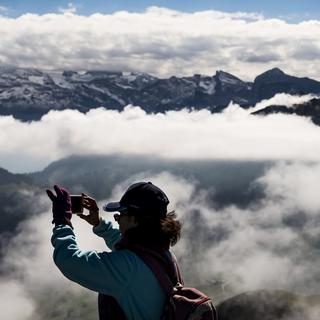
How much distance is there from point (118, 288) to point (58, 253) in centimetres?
116

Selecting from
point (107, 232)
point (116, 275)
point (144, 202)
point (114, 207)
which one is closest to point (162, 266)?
point (116, 275)

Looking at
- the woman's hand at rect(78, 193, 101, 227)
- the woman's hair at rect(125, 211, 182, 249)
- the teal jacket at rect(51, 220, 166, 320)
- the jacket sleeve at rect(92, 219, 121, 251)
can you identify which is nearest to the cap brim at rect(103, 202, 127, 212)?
the woman's hair at rect(125, 211, 182, 249)

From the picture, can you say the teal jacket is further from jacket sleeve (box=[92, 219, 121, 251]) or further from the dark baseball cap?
jacket sleeve (box=[92, 219, 121, 251])

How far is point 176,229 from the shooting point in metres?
10.5

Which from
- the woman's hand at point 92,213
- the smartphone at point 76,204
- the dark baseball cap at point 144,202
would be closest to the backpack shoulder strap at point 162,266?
the dark baseball cap at point 144,202

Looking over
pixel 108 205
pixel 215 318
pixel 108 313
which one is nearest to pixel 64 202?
pixel 108 205

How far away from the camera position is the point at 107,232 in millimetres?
12539

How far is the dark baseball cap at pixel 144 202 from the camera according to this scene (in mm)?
10242

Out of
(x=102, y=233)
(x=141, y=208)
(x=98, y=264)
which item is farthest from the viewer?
(x=102, y=233)

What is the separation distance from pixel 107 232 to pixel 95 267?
9.99 feet

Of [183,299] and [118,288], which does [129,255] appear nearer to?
[118,288]

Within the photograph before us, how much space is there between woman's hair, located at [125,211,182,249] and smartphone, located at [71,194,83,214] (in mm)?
1438

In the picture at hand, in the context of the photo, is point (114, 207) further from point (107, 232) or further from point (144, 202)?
point (107, 232)

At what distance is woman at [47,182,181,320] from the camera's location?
31.3 feet
